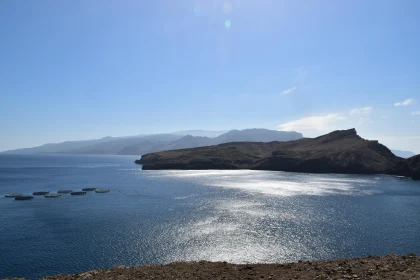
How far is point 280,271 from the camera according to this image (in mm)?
26359

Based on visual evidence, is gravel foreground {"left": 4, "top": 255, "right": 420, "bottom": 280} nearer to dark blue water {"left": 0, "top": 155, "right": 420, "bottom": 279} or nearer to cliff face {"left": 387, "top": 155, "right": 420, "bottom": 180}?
dark blue water {"left": 0, "top": 155, "right": 420, "bottom": 279}

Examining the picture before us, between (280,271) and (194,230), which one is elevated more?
(280,271)

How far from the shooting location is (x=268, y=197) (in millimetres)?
103938

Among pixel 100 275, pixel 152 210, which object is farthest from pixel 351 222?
pixel 100 275

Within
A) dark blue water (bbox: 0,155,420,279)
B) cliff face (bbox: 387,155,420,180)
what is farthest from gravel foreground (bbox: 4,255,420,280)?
cliff face (bbox: 387,155,420,180)

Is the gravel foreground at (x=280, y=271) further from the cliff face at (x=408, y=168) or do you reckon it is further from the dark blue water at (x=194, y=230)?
the cliff face at (x=408, y=168)

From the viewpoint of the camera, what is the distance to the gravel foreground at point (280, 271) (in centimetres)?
2291

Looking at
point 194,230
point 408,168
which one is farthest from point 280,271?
point 408,168

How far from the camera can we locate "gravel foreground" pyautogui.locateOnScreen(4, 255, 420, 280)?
75.2 feet

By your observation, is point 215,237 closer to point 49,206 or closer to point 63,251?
point 63,251

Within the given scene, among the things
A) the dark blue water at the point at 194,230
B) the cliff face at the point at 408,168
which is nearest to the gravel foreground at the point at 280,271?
the dark blue water at the point at 194,230

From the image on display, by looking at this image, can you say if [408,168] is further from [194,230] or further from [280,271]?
[280,271]

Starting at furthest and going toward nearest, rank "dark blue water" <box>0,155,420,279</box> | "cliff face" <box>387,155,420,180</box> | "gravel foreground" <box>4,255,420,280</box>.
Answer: "cliff face" <box>387,155,420,180</box>, "dark blue water" <box>0,155,420,279</box>, "gravel foreground" <box>4,255,420,280</box>

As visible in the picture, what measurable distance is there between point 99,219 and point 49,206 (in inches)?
1174
